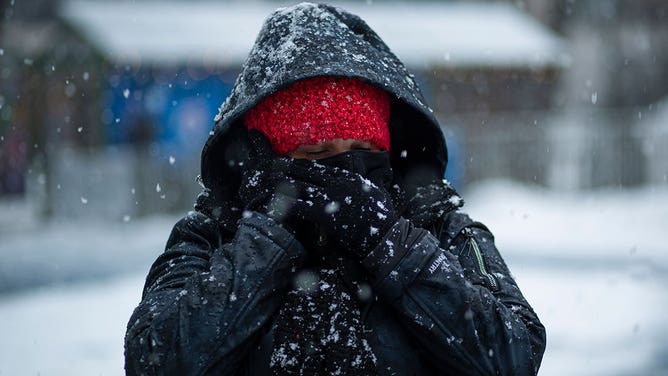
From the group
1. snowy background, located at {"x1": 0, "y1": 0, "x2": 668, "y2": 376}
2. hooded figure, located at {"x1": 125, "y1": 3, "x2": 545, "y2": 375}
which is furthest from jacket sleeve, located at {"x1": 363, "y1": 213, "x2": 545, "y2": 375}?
snowy background, located at {"x1": 0, "y1": 0, "x2": 668, "y2": 376}

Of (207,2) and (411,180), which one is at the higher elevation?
(207,2)

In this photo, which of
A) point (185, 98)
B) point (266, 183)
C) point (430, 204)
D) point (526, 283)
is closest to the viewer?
point (266, 183)

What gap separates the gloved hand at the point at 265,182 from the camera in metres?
1.86

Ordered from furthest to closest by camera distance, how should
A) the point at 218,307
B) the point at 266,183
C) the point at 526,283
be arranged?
the point at 526,283 < the point at 266,183 < the point at 218,307

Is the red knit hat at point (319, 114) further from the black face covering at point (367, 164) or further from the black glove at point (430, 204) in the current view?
the black glove at point (430, 204)

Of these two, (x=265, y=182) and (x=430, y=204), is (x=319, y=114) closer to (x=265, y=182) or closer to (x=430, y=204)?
(x=265, y=182)

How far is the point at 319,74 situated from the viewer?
1.93 m

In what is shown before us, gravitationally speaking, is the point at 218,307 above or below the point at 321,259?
below

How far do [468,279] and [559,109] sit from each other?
1907 cm

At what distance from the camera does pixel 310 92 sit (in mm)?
1990

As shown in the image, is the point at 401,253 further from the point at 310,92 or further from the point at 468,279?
the point at 310,92

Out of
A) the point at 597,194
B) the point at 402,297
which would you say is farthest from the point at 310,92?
the point at 597,194

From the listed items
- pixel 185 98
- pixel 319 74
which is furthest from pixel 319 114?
pixel 185 98

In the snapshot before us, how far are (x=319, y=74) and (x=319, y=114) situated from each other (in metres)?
0.09
